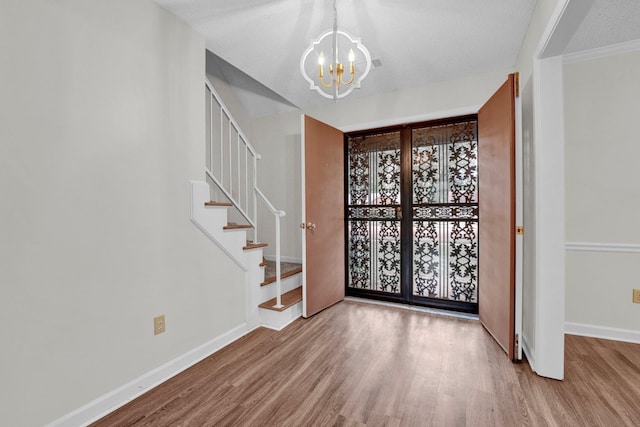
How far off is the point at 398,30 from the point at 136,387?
10.2 feet

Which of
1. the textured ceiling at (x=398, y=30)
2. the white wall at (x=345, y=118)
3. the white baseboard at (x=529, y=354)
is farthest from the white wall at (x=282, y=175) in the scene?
the white baseboard at (x=529, y=354)

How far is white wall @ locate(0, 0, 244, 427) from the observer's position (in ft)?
4.25

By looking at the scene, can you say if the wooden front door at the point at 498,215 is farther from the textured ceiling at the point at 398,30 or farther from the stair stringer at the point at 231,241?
the stair stringer at the point at 231,241

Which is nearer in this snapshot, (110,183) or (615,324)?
(110,183)

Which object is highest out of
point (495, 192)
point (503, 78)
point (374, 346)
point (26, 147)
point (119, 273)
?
point (503, 78)

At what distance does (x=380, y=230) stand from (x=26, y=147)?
305cm

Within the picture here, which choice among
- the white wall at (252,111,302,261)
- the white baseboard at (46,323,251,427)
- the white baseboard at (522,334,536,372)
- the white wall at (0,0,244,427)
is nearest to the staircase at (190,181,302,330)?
the white wall at (0,0,244,427)

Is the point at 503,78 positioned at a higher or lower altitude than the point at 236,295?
higher

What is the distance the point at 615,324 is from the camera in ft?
7.91

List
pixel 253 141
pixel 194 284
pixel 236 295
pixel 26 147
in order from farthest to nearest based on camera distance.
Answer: pixel 253 141 < pixel 236 295 < pixel 194 284 < pixel 26 147

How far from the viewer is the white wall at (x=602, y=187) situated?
2369 mm

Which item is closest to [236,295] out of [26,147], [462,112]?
[26,147]

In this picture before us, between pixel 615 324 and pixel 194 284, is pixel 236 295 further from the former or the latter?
pixel 615 324

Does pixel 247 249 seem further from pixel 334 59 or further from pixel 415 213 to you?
pixel 415 213
